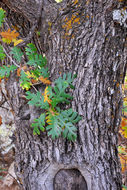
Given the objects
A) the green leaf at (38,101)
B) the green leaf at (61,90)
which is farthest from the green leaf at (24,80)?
the green leaf at (61,90)

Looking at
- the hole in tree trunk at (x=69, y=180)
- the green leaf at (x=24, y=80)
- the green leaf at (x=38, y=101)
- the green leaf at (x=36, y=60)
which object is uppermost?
the green leaf at (x=36, y=60)

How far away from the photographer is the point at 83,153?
166 centimetres

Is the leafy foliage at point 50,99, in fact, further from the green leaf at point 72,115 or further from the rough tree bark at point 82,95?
the rough tree bark at point 82,95

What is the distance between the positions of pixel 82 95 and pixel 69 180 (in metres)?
1.07

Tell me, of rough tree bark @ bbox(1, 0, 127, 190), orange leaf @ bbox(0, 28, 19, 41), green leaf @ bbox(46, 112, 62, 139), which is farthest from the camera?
orange leaf @ bbox(0, 28, 19, 41)

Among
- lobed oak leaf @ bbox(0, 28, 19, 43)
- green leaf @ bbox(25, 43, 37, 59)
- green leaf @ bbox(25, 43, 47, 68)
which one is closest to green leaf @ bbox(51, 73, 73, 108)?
green leaf @ bbox(25, 43, 47, 68)

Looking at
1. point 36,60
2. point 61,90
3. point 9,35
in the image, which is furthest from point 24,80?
point 9,35

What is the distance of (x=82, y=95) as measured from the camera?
1.63 m

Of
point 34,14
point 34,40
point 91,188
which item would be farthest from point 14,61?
point 91,188

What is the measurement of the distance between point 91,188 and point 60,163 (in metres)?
0.50

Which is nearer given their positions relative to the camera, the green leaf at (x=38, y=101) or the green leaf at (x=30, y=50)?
the green leaf at (x=38, y=101)

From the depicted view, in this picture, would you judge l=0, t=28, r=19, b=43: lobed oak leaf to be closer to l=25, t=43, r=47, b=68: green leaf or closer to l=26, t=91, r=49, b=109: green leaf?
l=25, t=43, r=47, b=68: green leaf

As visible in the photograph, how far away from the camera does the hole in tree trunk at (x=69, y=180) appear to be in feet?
5.82

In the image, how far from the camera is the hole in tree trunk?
5.82 feet
